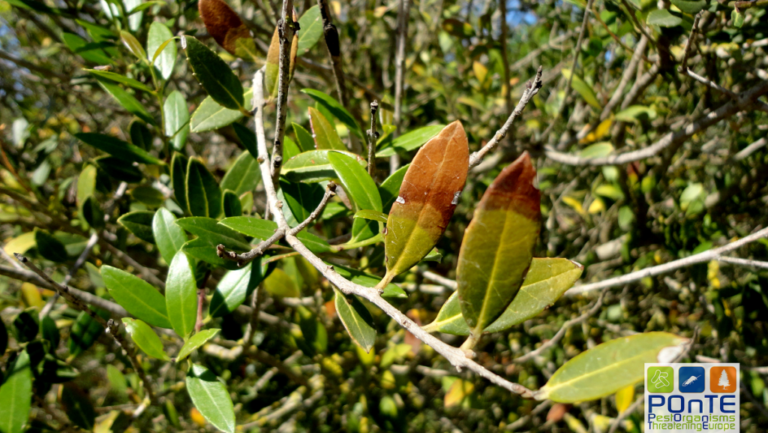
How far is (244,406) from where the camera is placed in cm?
159

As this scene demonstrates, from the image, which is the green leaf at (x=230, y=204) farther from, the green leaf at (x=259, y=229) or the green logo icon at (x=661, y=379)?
the green logo icon at (x=661, y=379)

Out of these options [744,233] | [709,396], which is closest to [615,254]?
[744,233]

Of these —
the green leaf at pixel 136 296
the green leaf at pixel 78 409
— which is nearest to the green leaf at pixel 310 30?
the green leaf at pixel 136 296

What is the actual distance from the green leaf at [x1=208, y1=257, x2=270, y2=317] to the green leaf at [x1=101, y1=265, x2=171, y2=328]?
0.08 meters

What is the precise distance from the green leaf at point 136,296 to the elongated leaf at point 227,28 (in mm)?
410

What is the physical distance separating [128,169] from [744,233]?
1892 mm

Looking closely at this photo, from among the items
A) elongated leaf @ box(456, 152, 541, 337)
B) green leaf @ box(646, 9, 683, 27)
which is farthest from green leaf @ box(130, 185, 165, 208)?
green leaf @ box(646, 9, 683, 27)

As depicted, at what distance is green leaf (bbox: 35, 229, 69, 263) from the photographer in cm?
100

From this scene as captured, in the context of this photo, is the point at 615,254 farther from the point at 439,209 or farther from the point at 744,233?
the point at 439,209

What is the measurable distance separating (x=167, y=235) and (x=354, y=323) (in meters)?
0.37

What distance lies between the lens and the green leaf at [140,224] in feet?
2.64

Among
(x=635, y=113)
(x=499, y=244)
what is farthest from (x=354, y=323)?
(x=635, y=113)

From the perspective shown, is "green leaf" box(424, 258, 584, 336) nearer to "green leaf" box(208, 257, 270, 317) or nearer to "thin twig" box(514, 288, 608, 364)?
"green leaf" box(208, 257, 270, 317)

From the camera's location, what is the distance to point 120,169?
3.19 feet
